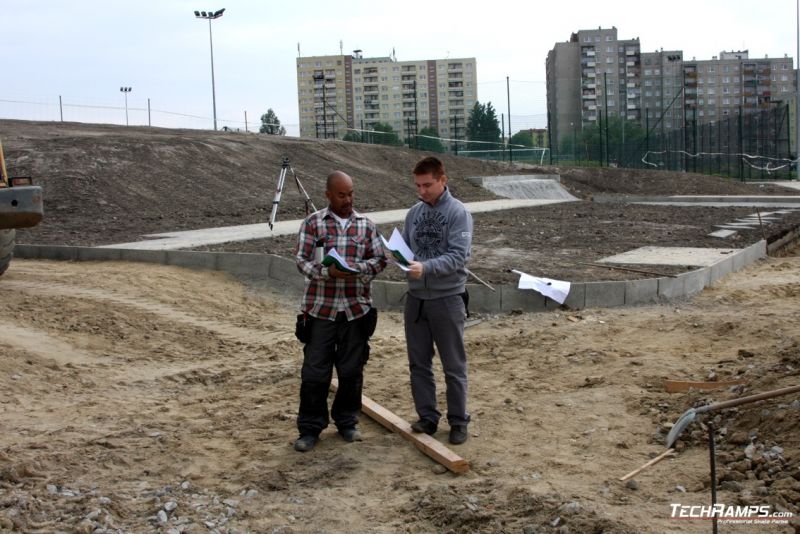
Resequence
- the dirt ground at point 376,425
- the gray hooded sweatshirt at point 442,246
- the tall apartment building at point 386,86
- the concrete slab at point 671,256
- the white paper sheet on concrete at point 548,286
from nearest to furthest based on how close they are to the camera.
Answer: the dirt ground at point 376,425
the gray hooded sweatshirt at point 442,246
the white paper sheet on concrete at point 548,286
the concrete slab at point 671,256
the tall apartment building at point 386,86

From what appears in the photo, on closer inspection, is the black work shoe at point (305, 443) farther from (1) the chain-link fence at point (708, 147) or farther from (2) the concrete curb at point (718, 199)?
(1) the chain-link fence at point (708, 147)

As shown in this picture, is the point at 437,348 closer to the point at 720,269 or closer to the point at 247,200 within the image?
the point at 720,269

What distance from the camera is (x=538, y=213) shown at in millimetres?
19594

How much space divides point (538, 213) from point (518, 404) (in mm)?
13873

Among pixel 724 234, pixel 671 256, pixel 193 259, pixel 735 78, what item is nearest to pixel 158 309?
pixel 193 259

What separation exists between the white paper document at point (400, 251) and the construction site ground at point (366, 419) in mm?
1154

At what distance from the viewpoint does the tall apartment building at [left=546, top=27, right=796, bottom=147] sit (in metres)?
46.9

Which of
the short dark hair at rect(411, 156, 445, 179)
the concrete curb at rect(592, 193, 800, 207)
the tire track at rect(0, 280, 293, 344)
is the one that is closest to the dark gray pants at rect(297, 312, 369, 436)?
the short dark hair at rect(411, 156, 445, 179)

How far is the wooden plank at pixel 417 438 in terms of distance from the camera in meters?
4.70

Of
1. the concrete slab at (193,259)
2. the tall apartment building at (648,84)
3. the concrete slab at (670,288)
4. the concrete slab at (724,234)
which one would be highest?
the tall apartment building at (648,84)

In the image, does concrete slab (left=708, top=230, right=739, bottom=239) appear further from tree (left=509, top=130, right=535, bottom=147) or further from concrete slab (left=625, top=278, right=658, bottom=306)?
tree (left=509, top=130, right=535, bottom=147)

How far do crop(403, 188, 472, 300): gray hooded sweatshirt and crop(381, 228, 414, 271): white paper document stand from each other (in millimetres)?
117

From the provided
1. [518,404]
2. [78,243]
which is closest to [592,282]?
[518,404]

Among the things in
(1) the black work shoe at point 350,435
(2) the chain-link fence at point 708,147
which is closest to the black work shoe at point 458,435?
(1) the black work shoe at point 350,435
